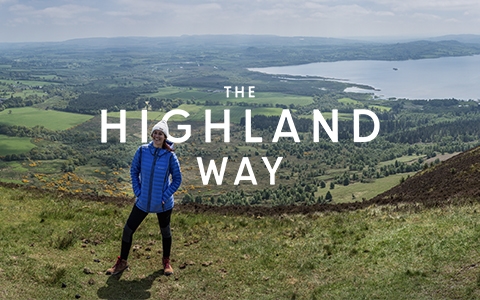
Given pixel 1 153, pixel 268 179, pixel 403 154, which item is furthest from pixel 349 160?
pixel 1 153

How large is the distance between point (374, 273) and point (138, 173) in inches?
255

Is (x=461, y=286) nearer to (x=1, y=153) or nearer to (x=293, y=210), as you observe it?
(x=293, y=210)

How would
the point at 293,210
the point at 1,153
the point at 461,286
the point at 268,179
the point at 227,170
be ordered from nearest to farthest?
the point at 461,286
the point at 293,210
the point at 1,153
the point at 268,179
the point at 227,170

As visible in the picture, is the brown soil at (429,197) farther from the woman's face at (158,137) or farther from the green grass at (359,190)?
the green grass at (359,190)

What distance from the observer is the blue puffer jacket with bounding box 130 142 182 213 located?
34.8 ft

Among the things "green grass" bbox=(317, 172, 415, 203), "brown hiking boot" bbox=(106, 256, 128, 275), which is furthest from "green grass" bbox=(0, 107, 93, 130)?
"brown hiking boot" bbox=(106, 256, 128, 275)

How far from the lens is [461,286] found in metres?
9.56

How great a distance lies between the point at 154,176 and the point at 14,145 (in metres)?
131

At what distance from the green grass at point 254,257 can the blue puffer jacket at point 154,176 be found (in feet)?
6.88

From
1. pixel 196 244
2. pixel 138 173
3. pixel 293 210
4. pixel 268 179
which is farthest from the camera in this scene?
pixel 268 179

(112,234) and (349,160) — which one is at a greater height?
(112,234)

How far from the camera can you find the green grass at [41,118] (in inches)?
6540

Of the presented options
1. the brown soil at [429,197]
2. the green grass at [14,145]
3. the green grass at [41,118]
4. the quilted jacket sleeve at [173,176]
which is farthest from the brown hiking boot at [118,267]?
the green grass at [41,118]

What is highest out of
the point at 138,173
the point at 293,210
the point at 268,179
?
the point at 138,173
